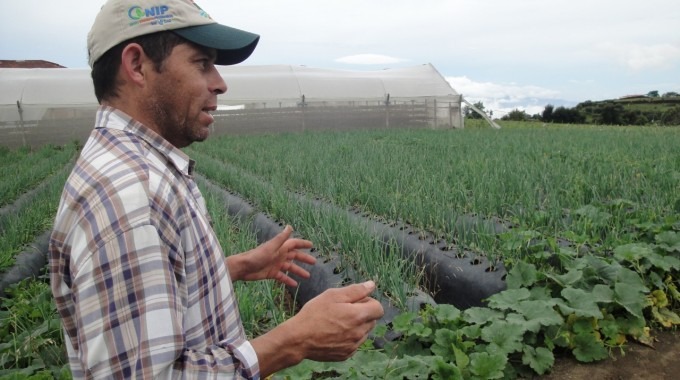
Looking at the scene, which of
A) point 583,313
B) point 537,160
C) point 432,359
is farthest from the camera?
point 537,160

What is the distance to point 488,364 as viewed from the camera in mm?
1440

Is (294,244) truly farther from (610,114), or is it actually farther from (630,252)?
(610,114)

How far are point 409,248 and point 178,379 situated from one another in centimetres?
209

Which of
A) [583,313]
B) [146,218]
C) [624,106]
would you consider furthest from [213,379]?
[624,106]

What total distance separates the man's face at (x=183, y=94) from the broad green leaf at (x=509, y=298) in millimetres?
1217

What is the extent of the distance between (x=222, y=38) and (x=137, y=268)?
0.45m

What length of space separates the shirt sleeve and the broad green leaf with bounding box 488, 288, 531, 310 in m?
1.28

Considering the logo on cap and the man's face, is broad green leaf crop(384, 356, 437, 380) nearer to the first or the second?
the man's face

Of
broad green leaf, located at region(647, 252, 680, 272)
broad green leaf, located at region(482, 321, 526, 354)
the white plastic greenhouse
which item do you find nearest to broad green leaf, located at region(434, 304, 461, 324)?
broad green leaf, located at region(482, 321, 526, 354)

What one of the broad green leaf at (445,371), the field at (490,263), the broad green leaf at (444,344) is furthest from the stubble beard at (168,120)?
the broad green leaf at (444,344)

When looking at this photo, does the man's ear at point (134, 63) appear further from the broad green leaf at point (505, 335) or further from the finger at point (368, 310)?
the broad green leaf at point (505, 335)

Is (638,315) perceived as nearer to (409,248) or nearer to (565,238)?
(565,238)

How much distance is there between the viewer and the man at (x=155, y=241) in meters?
0.73

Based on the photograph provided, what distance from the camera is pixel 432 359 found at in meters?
1.48
